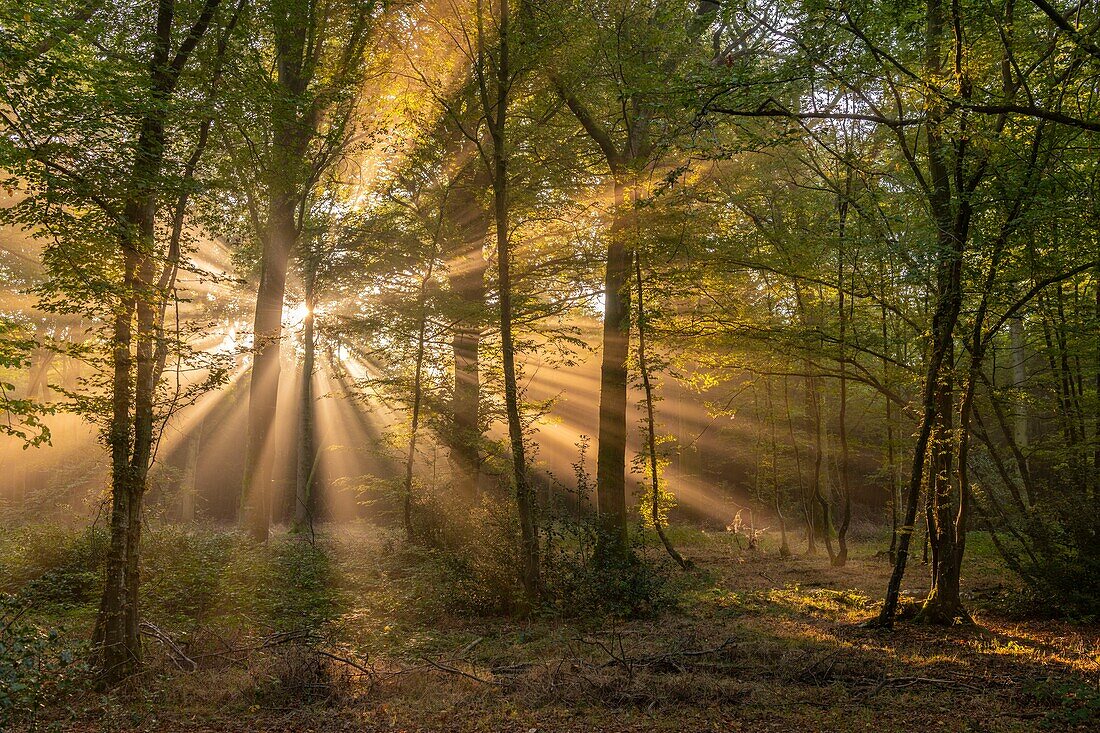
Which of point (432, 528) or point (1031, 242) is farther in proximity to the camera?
point (432, 528)

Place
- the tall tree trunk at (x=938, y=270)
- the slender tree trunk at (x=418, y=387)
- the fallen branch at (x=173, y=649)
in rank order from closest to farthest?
the fallen branch at (x=173, y=649), the tall tree trunk at (x=938, y=270), the slender tree trunk at (x=418, y=387)

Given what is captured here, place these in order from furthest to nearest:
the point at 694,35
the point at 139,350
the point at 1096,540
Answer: the point at 694,35
the point at 1096,540
the point at 139,350

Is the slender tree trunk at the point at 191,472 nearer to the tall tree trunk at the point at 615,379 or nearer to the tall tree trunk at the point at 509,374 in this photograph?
the tall tree trunk at the point at 615,379

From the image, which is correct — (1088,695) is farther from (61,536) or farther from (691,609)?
(61,536)

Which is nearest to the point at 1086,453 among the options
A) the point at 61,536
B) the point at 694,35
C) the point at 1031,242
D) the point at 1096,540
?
the point at 1096,540

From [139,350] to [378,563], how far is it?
8.55m

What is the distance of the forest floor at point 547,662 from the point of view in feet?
17.9

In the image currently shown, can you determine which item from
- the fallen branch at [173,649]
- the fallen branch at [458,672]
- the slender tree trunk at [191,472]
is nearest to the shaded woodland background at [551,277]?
the fallen branch at [458,672]

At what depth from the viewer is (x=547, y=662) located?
6934 mm

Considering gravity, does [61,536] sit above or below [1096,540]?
below

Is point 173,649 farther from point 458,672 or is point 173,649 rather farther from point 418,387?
point 418,387

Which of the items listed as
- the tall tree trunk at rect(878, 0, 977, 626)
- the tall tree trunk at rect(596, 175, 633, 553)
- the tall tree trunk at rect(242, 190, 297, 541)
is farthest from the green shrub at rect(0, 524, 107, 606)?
the tall tree trunk at rect(878, 0, 977, 626)

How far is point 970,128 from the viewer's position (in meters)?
6.77

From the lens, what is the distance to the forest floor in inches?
215
